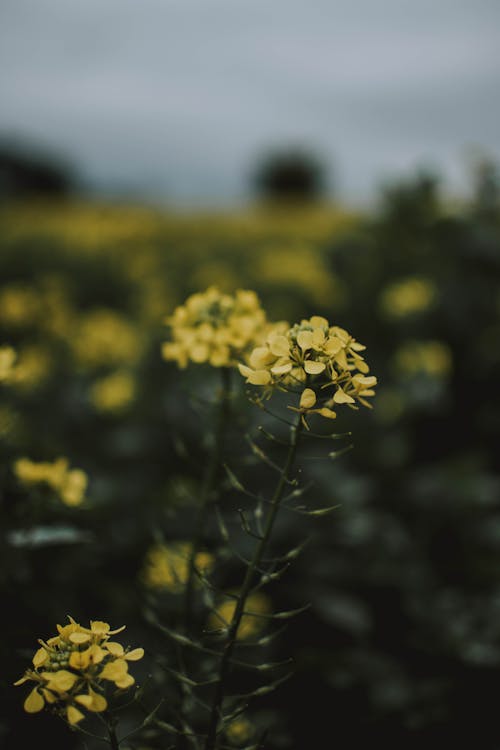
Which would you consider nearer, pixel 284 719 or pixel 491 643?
pixel 284 719

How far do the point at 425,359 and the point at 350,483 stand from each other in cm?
96

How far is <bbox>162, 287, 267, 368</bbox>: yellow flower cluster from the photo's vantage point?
5.62 feet

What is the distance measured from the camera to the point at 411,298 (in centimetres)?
397

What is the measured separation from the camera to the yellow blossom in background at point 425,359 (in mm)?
3662

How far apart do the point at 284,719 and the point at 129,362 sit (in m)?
2.70

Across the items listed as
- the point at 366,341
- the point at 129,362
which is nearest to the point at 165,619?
the point at 129,362

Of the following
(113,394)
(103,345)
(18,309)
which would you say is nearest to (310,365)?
(113,394)

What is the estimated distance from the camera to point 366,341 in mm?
4570

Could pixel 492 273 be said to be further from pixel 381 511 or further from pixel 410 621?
pixel 410 621

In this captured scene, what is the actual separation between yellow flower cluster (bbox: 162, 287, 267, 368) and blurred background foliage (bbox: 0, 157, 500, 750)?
0.12 meters

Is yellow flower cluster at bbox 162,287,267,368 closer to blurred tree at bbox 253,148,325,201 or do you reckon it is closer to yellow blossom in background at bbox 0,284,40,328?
yellow blossom in background at bbox 0,284,40,328

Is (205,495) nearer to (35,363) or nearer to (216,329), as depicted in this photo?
(216,329)

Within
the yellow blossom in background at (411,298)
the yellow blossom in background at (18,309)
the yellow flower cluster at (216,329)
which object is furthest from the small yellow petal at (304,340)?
the yellow blossom in background at (18,309)

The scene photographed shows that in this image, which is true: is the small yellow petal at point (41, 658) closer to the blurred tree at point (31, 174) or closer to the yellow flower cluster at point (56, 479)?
the yellow flower cluster at point (56, 479)
